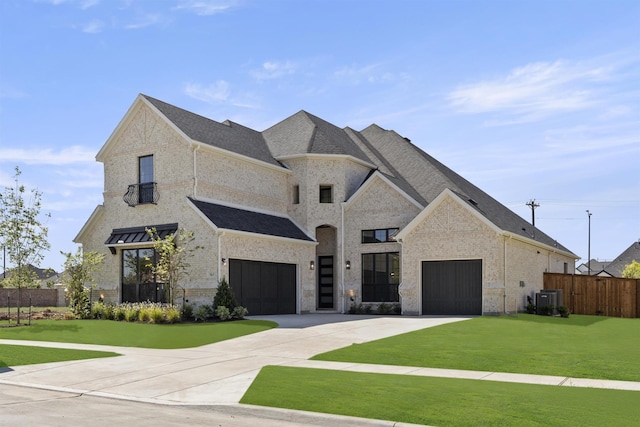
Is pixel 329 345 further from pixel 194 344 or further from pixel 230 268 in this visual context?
pixel 230 268

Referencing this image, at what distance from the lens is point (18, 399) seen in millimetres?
11453

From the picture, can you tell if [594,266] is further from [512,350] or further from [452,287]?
[512,350]

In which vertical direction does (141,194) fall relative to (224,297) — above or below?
above

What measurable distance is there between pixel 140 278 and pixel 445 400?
75.3 feet

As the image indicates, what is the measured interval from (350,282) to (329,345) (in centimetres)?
1530

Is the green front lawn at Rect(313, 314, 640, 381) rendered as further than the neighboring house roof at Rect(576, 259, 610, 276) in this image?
No

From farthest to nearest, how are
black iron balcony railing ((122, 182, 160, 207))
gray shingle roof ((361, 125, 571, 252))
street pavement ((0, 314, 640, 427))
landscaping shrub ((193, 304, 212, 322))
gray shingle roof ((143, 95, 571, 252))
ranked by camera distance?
gray shingle roof ((361, 125, 571, 252)), gray shingle roof ((143, 95, 571, 252)), black iron balcony railing ((122, 182, 160, 207)), landscaping shrub ((193, 304, 212, 322)), street pavement ((0, 314, 640, 427))

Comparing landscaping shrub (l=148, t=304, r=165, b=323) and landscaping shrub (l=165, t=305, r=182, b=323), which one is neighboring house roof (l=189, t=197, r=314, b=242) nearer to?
landscaping shrub (l=165, t=305, r=182, b=323)

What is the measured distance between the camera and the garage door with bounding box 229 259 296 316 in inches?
1191

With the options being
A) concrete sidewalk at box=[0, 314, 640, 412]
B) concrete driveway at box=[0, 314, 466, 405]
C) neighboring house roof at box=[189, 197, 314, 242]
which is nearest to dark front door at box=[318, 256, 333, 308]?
neighboring house roof at box=[189, 197, 314, 242]

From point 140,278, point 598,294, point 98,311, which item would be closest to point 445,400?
point 98,311

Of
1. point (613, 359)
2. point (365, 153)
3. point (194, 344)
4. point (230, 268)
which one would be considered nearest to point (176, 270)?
point (230, 268)

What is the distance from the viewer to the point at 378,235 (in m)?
34.1

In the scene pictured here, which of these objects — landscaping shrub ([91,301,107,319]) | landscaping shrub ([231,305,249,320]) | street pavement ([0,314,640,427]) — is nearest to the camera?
street pavement ([0,314,640,427])
